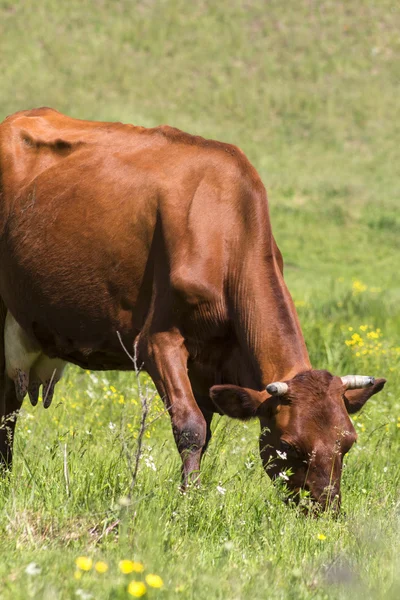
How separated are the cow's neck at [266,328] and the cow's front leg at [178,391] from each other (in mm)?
380

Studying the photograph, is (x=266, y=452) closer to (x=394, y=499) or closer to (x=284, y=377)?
(x=284, y=377)

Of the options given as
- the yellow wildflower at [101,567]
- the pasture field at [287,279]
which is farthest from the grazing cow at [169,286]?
the yellow wildflower at [101,567]

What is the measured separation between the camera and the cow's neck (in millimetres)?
5680

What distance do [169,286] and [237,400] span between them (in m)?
0.79

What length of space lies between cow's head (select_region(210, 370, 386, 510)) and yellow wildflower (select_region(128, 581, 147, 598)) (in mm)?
1877

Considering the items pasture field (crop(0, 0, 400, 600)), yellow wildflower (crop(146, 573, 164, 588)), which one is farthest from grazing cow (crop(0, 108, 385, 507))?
yellow wildflower (crop(146, 573, 164, 588))

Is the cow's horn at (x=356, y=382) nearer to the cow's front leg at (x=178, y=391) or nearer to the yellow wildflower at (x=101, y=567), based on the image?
the cow's front leg at (x=178, y=391)

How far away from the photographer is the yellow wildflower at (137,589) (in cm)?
315

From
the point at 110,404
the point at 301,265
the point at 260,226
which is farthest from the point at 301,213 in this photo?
the point at 260,226

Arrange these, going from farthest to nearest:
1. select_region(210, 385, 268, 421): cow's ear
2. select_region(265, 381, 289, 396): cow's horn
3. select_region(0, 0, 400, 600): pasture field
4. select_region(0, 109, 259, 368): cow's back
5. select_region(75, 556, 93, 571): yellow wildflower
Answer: select_region(0, 109, 259, 368): cow's back, select_region(210, 385, 268, 421): cow's ear, select_region(265, 381, 289, 396): cow's horn, select_region(0, 0, 400, 600): pasture field, select_region(75, 556, 93, 571): yellow wildflower

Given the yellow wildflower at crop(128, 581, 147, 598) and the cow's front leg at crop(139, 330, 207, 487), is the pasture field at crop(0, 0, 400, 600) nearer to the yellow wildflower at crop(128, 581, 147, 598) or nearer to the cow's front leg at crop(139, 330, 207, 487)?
the yellow wildflower at crop(128, 581, 147, 598)

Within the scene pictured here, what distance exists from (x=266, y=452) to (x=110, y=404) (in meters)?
2.79

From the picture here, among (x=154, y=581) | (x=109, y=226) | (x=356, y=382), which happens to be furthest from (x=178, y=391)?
(x=154, y=581)

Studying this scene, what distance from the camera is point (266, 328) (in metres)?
5.70
